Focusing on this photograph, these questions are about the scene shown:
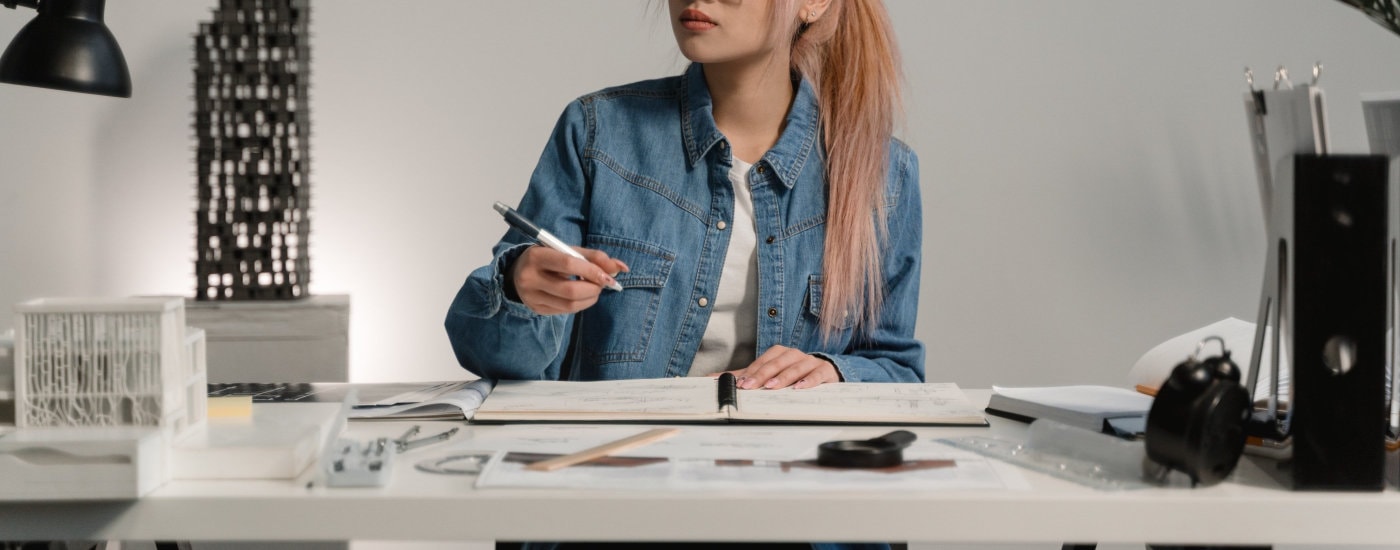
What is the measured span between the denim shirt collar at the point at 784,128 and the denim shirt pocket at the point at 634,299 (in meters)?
0.13

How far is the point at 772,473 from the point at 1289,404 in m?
0.34

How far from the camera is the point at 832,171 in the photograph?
1.47 m

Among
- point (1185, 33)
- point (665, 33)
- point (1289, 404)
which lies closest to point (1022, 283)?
point (1185, 33)

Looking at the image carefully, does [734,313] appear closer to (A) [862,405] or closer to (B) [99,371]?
(A) [862,405]

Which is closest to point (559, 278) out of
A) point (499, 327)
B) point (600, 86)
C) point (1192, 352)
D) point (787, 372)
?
point (499, 327)

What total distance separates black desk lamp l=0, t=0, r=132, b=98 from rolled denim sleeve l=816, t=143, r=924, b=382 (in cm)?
95

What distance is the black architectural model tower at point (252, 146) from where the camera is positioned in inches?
97.3

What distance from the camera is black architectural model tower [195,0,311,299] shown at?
2.47m

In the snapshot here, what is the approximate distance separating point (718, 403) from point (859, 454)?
25 centimetres

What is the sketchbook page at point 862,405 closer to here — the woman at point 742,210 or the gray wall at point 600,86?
the woman at point 742,210

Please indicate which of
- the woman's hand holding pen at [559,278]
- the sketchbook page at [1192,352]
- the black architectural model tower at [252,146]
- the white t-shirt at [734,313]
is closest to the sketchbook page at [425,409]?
the woman's hand holding pen at [559,278]

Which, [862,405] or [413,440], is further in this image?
[862,405]

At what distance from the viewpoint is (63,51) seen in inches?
54.2

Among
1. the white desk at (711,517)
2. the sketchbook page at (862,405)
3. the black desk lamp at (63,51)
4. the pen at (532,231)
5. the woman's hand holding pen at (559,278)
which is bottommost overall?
the white desk at (711,517)
